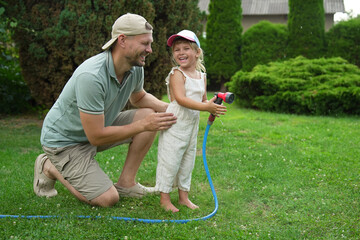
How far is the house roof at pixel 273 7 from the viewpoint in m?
21.4

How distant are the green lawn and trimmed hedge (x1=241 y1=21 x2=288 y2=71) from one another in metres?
6.67

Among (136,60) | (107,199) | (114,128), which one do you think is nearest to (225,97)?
(136,60)

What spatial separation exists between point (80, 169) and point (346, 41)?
10230 millimetres

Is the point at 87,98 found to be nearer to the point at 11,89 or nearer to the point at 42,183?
the point at 42,183

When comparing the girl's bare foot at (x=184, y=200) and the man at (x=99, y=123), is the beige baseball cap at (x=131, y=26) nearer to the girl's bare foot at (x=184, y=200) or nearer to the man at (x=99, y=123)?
Result: the man at (x=99, y=123)

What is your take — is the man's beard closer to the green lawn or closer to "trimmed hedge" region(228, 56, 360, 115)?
the green lawn

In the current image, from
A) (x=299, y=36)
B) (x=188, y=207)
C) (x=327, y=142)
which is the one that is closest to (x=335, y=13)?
(x=299, y=36)

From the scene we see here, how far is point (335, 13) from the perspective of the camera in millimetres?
21406

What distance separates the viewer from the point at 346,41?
1139 centimetres

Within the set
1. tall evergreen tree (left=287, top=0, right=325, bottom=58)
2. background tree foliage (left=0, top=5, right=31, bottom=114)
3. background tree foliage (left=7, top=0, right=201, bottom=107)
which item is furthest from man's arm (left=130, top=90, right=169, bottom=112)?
tall evergreen tree (left=287, top=0, right=325, bottom=58)

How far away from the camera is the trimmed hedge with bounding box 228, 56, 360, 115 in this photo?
314 inches

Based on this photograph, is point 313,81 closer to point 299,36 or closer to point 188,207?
point 299,36

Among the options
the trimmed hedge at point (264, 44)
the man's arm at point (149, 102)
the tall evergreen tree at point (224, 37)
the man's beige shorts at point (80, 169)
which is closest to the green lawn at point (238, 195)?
the man's beige shorts at point (80, 169)

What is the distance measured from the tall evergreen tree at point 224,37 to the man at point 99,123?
976 centimetres
